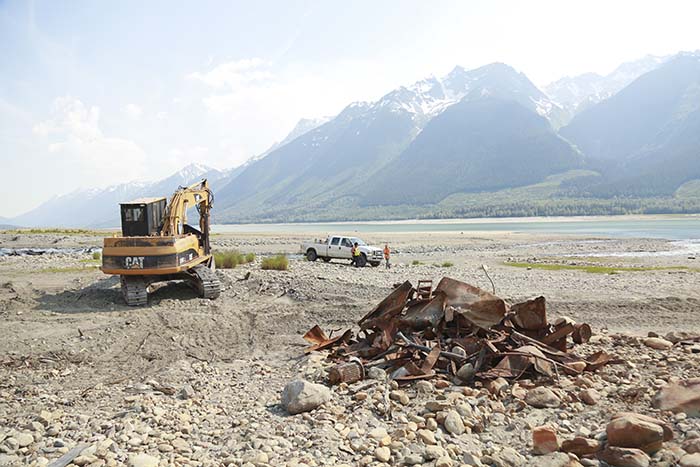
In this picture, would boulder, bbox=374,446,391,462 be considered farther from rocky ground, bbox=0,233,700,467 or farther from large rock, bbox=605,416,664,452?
large rock, bbox=605,416,664,452

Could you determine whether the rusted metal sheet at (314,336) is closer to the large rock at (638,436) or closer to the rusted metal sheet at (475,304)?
the rusted metal sheet at (475,304)

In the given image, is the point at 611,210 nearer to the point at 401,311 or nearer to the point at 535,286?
the point at 535,286

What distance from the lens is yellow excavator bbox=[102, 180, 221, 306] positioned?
1357 centimetres

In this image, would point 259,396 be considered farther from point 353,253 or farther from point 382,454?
point 353,253

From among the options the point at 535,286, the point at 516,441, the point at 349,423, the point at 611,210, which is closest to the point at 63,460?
the point at 349,423

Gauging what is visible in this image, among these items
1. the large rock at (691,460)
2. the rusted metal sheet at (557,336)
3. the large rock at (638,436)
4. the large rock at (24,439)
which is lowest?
the large rock at (24,439)

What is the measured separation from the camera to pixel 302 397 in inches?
256

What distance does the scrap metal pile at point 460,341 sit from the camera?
7336mm

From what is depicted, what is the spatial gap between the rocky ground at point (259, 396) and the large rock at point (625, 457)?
0.16 feet

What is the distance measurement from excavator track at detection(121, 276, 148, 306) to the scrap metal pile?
6863mm

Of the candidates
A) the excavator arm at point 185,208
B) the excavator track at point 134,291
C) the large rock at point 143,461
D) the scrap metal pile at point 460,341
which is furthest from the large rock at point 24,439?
the excavator arm at point 185,208

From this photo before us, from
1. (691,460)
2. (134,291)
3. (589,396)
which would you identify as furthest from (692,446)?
(134,291)

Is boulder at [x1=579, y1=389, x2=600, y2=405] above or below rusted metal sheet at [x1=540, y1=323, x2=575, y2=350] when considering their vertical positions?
below

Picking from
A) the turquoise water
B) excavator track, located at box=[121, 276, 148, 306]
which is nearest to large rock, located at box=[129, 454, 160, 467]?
excavator track, located at box=[121, 276, 148, 306]
